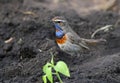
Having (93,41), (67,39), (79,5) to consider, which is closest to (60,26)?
(67,39)

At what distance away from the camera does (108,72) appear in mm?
6648

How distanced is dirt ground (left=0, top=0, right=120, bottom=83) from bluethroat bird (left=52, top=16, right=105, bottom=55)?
→ 0.14m

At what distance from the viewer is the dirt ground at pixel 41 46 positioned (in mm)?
6711

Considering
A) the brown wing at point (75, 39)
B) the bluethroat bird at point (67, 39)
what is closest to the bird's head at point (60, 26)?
the bluethroat bird at point (67, 39)

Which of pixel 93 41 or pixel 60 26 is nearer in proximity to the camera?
pixel 60 26

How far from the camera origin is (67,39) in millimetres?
8305

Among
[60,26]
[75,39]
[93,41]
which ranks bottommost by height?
[93,41]

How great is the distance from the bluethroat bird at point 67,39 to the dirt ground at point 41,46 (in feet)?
0.46

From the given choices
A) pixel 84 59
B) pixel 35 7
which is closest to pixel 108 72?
pixel 84 59

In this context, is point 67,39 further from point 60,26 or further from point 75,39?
point 60,26

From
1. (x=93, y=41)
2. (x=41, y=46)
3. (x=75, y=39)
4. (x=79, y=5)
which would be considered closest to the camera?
(x=41, y=46)

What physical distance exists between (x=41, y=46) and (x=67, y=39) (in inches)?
20.0

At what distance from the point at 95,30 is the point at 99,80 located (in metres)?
3.06

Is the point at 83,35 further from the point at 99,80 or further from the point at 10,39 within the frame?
the point at 99,80
